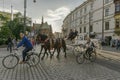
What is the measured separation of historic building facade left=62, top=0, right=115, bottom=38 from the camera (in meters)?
53.1

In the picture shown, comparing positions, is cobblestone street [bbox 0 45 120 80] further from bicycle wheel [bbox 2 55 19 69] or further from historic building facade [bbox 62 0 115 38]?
historic building facade [bbox 62 0 115 38]

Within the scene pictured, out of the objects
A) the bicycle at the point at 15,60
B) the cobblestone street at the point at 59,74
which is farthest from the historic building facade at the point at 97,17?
the cobblestone street at the point at 59,74

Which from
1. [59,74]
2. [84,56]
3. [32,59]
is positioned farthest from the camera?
[84,56]

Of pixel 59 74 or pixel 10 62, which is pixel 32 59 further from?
pixel 59 74

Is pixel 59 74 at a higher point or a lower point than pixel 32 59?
lower

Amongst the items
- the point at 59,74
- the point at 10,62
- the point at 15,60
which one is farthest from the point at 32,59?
the point at 59,74

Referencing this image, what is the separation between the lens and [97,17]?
203 ft

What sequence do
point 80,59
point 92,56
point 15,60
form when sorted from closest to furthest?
point 15,60, point 80,59, point 92,56

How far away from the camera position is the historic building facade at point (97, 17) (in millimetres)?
53062

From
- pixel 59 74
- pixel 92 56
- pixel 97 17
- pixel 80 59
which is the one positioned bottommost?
pixel 59 74

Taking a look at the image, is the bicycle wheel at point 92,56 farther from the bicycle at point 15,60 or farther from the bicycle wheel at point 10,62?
the bicycle wheel at point 10,62

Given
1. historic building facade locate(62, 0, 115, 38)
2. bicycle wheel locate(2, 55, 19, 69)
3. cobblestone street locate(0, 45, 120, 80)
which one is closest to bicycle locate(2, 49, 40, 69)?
bicycle wheel locate(2, 55, 19, 69)

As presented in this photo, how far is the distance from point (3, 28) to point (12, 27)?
72.9ft

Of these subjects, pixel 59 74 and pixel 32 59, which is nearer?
pixel 59 74
